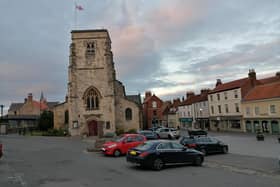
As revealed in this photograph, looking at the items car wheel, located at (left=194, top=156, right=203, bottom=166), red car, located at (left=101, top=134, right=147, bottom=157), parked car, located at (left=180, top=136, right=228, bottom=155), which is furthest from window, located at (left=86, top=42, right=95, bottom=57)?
car wheel, located at (left=194, top=156, right=203, bottom=166)

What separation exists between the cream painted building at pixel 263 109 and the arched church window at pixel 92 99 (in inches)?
1021

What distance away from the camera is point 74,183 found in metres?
10.2

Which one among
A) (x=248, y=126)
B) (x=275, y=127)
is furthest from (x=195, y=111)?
(x=275, y=127)

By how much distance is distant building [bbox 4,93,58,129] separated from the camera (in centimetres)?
7244

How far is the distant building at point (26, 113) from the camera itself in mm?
72438

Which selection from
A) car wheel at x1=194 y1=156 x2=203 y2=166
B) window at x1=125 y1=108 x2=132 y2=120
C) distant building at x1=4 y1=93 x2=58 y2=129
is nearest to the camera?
car wheel at x1=194 y1=156 x2=203 y2=166

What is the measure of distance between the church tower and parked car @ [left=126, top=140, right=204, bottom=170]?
3093 cm

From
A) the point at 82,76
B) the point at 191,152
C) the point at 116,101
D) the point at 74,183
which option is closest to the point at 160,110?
the point at 116,101

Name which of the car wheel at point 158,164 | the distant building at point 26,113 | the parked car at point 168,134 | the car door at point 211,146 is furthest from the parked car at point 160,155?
the distant building at point 26,113

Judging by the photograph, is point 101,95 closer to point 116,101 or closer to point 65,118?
point 116,101

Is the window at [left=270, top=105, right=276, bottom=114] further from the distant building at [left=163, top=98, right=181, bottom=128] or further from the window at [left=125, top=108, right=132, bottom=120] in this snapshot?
the distant building at [left=163, top=98, right=181, bottom=128]

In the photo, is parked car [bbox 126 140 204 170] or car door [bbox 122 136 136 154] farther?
car door [bbox 122 136 136 154]

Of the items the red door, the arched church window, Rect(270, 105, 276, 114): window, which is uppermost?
the arched church window

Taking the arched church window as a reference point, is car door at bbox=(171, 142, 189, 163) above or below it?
below
